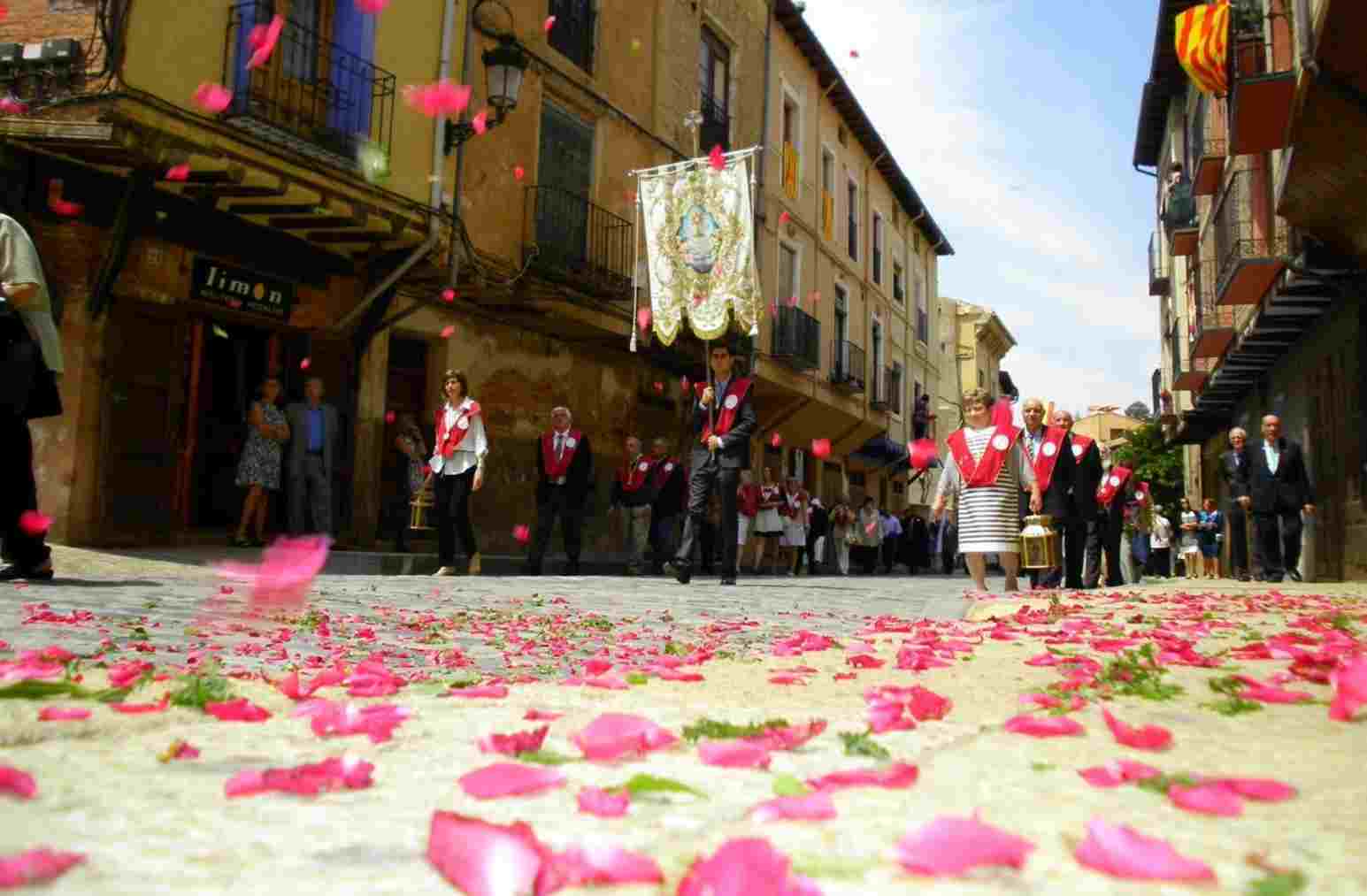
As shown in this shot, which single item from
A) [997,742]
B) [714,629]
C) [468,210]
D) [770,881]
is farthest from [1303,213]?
[770,881]

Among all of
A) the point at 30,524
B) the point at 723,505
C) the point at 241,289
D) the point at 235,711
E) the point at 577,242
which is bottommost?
the point at 235,711

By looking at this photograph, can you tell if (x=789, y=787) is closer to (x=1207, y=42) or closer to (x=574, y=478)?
(x=574, y=478)

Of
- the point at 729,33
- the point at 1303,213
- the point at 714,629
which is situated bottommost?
the point at 714,629

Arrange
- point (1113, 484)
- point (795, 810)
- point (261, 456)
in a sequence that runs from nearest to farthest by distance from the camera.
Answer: point (795, 810) → point (261, 456) → point (1113, 484)

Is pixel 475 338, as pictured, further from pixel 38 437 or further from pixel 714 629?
pixel 714 629

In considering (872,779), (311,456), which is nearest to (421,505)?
(311,456)

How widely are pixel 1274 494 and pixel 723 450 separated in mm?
6045

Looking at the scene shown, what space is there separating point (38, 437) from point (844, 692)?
29.5ft

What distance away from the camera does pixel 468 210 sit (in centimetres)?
1329

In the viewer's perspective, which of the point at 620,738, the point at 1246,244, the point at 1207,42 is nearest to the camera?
the point at 620,738

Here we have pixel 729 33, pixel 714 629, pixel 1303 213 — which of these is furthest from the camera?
pixel 729 33

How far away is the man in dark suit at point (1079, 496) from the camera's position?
9.80 metres

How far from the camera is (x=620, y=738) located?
5.62 ft

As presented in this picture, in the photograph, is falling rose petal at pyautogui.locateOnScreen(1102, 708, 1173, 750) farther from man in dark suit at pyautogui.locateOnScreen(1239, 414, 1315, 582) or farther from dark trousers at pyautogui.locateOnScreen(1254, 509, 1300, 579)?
dark trousers at pyautogui.locateOnScreen(1254, 509, 1300, 579)
